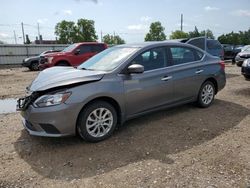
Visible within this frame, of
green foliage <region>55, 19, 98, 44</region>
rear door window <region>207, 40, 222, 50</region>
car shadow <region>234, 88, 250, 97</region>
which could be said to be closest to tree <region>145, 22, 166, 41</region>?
green foliage <region>55, 19, 98, 44</region>

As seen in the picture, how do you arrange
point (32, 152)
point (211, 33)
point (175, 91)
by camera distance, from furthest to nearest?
point (211, 33) < point (175, 91) < point (32, 152)

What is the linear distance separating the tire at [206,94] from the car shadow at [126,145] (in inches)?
17.8

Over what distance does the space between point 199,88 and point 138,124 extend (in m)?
1.74

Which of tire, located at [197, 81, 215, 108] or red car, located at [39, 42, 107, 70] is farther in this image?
red car, located at [39, 42, 107, 70]

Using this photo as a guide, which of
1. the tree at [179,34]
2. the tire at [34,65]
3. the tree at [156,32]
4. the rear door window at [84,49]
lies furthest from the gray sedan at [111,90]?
the tree at [156,32]

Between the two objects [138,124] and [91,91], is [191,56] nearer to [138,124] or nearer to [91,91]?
[138,124]

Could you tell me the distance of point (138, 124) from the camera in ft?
16.6

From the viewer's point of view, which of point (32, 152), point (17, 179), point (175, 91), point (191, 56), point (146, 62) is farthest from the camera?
point (191, 56)

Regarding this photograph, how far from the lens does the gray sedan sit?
3.90 metres

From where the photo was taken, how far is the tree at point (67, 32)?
6719 cm

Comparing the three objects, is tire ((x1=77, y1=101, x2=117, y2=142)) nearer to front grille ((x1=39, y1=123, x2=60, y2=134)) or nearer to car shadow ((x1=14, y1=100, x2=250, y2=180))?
car shadow ((x1=14, y1=100, x2=250, y2=180))

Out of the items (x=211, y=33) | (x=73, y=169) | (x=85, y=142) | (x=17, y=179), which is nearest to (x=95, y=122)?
(x=85, y=142)

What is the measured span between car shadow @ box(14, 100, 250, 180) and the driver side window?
110cm

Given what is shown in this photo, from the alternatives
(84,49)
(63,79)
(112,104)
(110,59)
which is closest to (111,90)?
(112,104)
